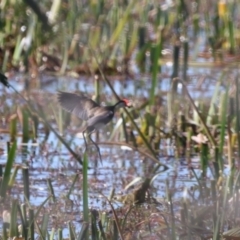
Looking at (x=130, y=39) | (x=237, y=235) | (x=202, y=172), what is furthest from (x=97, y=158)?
(x=130, y=39)

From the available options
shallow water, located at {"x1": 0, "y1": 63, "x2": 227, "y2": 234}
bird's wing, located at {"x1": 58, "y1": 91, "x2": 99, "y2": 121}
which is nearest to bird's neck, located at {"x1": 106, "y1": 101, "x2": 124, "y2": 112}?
bird's wing, located at {"x1": 58, "y1": 91, "x2": 99, "y2": 121}

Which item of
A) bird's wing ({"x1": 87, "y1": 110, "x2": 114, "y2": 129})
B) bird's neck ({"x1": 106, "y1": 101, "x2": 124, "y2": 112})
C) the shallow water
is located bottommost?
the shallow water

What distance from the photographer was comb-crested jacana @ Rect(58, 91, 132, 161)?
3227 mm

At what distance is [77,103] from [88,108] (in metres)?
Answer: 0.07

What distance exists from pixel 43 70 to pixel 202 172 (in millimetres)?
2784

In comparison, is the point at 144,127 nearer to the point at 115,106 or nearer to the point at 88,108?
the point at 88,108

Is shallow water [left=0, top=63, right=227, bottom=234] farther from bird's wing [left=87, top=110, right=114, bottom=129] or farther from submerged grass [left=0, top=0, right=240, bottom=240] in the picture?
bird's wing [left=87, top=110, right=114, bottom=129]

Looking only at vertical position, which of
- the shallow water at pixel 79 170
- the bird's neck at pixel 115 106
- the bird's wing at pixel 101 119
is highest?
the bird's neck at pixel 115 106

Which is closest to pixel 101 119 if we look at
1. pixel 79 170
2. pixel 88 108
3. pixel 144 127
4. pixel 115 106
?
pixel 115 106

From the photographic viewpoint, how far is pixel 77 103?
11.3 feet

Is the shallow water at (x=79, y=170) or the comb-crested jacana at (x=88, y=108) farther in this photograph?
the shallow water at (x=79, y=170)

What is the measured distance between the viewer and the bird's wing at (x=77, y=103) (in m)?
3.42

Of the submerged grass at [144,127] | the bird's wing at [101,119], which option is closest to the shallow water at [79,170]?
the submerged grass at [144,127]

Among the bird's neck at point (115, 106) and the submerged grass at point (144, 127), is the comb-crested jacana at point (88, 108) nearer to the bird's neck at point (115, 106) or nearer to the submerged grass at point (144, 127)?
the bird's neck at point (115, 106)
